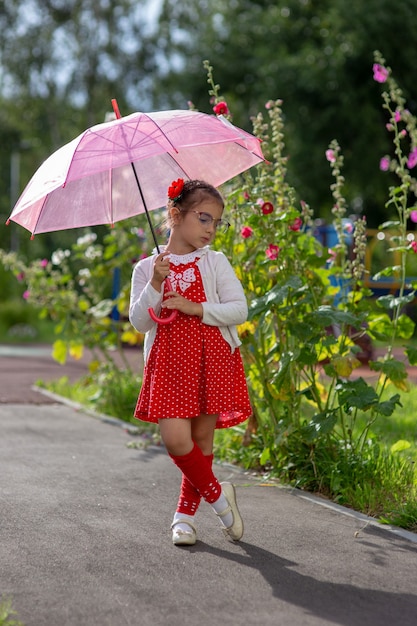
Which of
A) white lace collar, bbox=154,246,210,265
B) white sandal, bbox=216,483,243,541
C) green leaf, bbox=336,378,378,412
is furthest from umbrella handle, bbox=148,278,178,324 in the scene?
green leaf, bbox=336,378,378,412

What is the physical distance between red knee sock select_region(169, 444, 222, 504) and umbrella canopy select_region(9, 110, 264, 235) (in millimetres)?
1134

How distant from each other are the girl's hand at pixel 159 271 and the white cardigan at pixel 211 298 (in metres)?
0.03

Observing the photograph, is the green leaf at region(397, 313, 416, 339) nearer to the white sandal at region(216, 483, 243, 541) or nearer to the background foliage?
A: the white sandal at region(216, 483, 243, 541)

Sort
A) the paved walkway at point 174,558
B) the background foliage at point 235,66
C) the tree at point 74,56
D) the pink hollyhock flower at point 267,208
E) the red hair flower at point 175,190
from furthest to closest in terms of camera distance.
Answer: the tree at point 74,56
the background foliage at point 235,66
the pink hollyhock flower at point 267,208
the red hair flower at point 175,190
the paved walkway at point 174,558

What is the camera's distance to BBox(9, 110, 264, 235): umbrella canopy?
13.5 ft

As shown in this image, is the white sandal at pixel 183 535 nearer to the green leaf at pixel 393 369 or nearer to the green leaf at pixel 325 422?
the green leaf at pixel 325 422

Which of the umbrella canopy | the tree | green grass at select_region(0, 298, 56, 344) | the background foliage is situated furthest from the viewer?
the tree

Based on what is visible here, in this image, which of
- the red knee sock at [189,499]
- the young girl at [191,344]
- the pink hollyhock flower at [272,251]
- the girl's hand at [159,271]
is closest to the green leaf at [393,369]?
the pink hollyhock flower at [272,251]

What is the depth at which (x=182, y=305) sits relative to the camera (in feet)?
12.8

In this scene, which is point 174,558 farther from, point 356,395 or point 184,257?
point 356,395

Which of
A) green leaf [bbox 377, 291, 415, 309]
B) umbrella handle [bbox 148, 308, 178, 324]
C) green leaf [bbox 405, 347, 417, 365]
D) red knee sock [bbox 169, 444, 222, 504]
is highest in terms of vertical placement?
green leaf [bbox 377, 291, 415, 309]

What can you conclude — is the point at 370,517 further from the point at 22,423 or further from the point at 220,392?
the point at 22,423

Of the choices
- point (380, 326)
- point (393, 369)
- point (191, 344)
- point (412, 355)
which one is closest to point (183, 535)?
point (191, 344)

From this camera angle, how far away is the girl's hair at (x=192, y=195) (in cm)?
403
